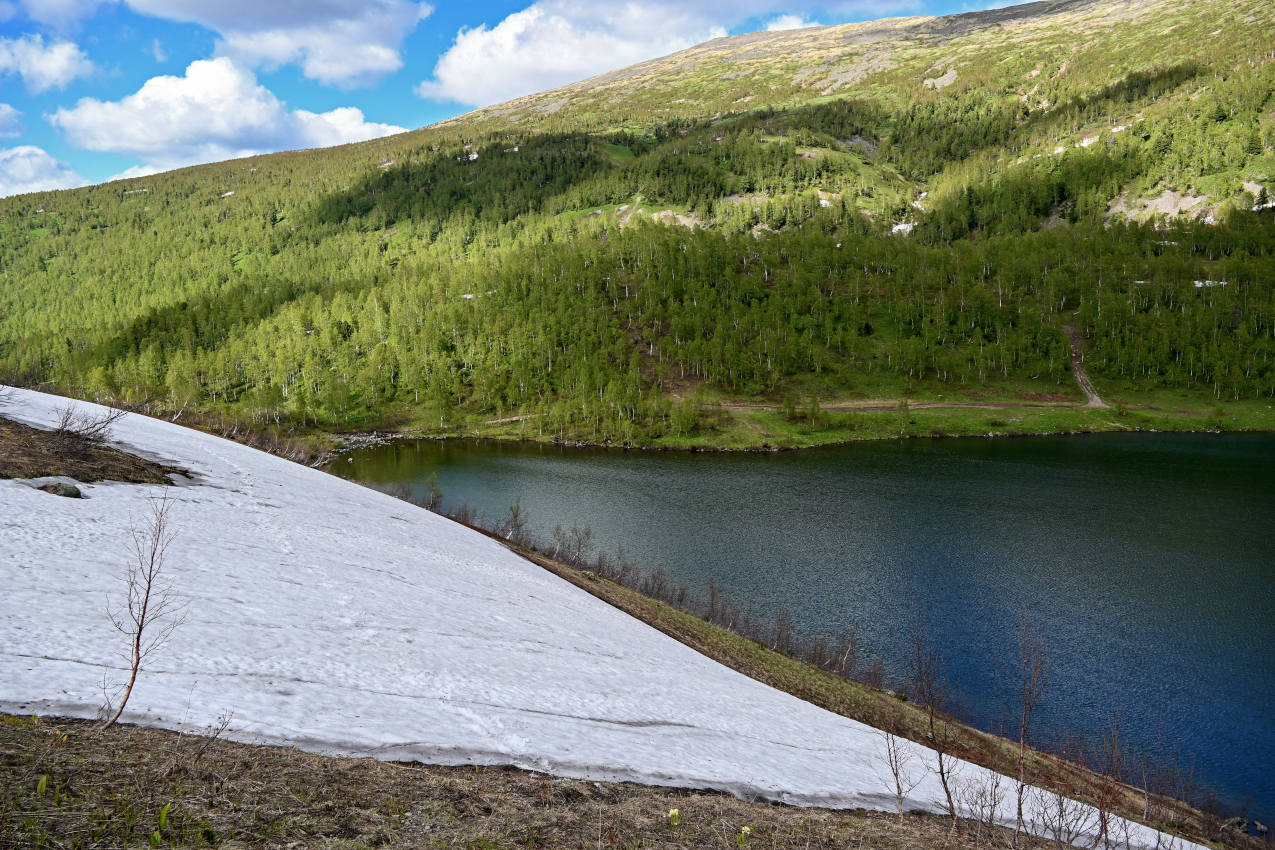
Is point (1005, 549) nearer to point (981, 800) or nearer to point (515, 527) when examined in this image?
point (515, 527)

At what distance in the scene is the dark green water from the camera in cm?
3356

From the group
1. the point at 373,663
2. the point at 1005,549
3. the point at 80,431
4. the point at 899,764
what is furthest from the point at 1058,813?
the point at 1005,549

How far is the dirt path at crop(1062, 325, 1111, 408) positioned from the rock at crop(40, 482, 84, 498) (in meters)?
158

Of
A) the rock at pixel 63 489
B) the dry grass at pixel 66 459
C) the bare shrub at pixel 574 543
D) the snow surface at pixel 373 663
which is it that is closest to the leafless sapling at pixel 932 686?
the snow surface at pixel 373 663

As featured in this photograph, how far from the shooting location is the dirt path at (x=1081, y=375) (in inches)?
5312

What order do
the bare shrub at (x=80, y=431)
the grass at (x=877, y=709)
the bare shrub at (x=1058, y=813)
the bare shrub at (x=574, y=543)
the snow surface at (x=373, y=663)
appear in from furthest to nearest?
the bare shrub at (x=574, y=543) → the grass at (x=877, y=709) → the bare shrub at (x=80, y=431) → the bare shrub at (x=1058, y=813) → the snow surface at (x=373, y=663)

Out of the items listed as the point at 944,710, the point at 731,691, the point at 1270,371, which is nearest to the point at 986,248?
the point at 1270,371

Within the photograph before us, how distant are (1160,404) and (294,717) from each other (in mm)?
167297

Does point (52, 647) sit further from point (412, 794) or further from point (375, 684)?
point (412, 794)

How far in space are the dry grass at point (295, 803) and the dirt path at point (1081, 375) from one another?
154972mm

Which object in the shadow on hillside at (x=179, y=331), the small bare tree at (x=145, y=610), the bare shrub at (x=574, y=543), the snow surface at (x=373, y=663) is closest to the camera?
the small bare tree at (x=145, y=610)

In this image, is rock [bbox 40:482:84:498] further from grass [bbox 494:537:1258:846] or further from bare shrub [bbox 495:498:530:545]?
bare shrub [bbox 495:498:530:545]

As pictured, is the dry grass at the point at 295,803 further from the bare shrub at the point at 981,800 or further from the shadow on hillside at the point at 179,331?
the shadow on hillside at the point at 179,331

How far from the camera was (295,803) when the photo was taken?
6.98 metres
